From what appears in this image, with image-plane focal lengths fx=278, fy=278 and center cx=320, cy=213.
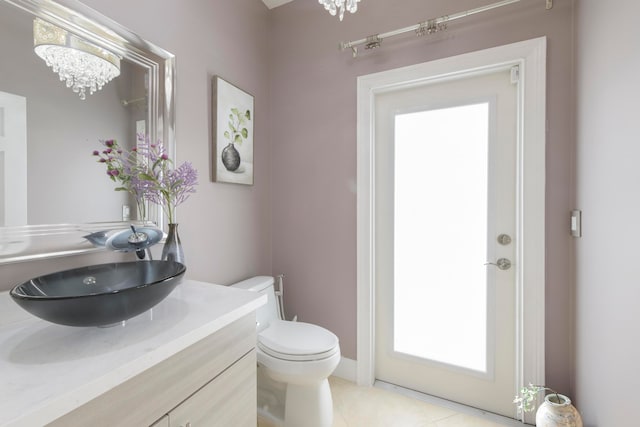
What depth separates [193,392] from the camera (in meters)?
0.74

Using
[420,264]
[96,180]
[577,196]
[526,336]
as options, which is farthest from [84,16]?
[526,336]

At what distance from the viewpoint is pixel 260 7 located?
200cm

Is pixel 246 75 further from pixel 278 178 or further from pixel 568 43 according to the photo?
pixel 568 43

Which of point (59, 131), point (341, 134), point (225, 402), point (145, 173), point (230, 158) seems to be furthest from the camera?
point (341, 134)

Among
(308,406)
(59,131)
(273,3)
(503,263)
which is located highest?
(273,3)

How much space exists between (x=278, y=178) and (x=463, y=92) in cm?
132

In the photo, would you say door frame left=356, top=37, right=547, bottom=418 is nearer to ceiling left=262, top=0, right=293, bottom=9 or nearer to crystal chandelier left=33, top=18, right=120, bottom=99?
ceiling left=262, top=0, right=293, bottom=9

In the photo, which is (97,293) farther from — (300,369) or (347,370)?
(347,370)

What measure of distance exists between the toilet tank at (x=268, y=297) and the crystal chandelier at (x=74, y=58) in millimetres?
1182

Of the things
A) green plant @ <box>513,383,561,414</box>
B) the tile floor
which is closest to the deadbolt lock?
green plant @ <box>513,383,561,414</box>

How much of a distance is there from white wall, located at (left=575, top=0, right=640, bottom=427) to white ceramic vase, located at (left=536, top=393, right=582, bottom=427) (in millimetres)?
67

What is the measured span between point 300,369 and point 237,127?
142 cm

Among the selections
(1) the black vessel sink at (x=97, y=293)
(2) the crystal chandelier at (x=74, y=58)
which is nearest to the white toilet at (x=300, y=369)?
(1) the black vessel sink at (x=97, y=293)

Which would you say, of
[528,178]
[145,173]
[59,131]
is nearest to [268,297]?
[145,173]
